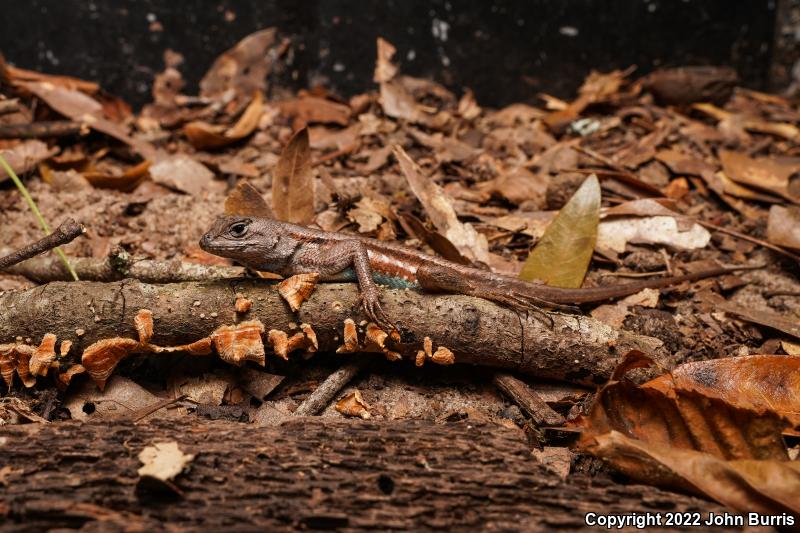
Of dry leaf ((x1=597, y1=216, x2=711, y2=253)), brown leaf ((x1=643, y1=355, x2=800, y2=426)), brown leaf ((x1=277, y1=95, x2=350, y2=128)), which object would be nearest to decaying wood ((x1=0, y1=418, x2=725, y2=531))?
brown leaf ((x1=643, y1=355, x2=800, y2=426))

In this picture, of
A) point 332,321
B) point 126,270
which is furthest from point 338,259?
point 126,270

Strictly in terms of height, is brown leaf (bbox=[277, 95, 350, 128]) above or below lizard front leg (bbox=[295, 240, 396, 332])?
above

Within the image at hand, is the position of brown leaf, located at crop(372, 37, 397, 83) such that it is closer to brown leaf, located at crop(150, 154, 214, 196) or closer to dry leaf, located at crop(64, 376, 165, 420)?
brown leaf, located at crop(150, 154, 214, 196)

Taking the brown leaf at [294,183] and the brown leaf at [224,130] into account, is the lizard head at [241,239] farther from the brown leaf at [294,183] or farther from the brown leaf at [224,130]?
the brown leaf at [224,130]

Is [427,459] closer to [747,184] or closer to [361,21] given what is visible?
[747,184]

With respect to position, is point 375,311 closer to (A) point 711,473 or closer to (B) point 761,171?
(A) point 711,473

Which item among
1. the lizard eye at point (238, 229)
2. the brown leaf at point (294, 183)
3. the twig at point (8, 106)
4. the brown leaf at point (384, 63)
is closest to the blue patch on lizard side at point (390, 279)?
the lizard eye at point (238, 229)
